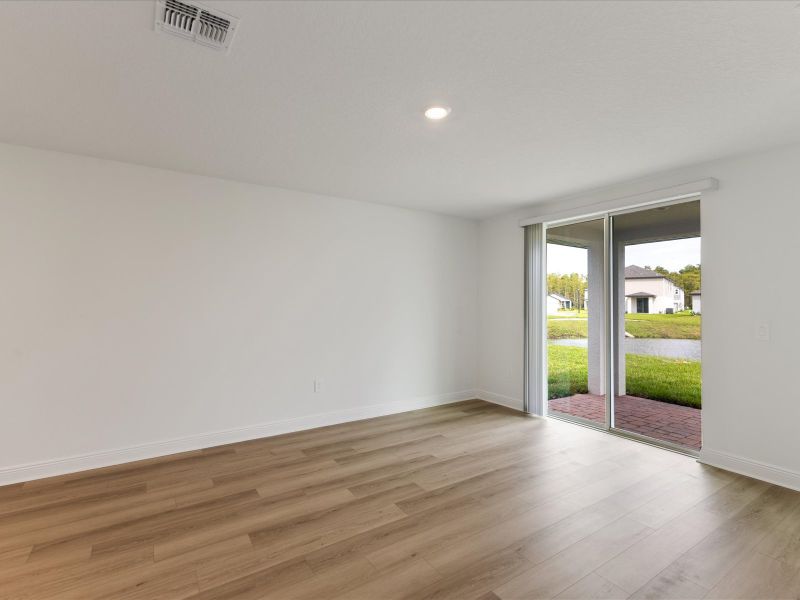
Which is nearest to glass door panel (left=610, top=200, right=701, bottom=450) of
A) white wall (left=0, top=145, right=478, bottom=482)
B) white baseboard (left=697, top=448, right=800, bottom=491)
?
white baseboard (left=697, top=448, right=800, bottom=491)

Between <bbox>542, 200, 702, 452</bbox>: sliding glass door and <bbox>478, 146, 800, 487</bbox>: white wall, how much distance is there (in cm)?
25

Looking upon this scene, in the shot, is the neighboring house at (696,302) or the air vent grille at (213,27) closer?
the air vent grille at (213,27)

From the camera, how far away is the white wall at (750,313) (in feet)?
9.33

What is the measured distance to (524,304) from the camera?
4.78 meters

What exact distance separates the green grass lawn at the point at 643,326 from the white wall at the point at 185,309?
5.14ft

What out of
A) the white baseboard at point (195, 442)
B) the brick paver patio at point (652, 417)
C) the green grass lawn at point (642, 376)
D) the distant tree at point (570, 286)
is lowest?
the white baseboard at point (195, 442)

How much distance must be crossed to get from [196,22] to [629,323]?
13.8ft

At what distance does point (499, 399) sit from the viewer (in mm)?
5109

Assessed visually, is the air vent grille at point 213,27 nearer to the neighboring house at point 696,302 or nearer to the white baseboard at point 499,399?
the neighboring house at point 696,302

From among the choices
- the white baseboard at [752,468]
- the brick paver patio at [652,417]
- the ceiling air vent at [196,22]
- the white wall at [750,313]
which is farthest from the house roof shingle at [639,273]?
the ceiling air vent at [196,22]

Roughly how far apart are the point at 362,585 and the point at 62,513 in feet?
6.74

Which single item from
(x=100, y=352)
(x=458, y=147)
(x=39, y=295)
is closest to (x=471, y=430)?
(x=458, y=147)

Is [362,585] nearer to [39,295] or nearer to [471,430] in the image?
[471,430]

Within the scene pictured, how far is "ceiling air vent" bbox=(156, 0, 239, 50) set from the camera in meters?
1.59
